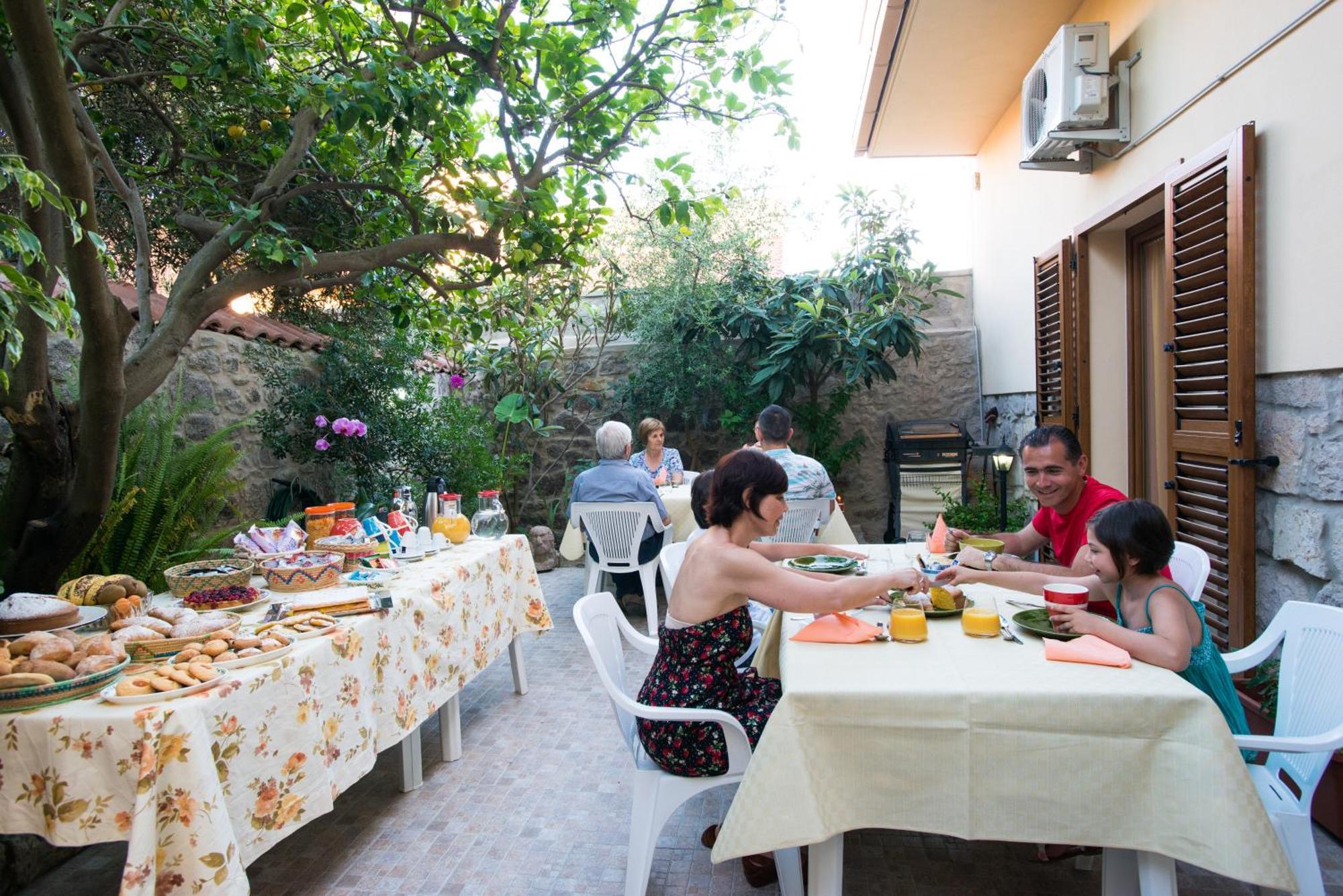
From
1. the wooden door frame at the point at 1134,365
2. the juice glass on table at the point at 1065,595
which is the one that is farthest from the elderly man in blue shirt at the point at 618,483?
the juice glass on table at the point at 1065,595

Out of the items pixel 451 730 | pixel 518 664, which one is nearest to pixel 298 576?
pixel 451 730

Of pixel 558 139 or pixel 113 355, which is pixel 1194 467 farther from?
pixel 113 355

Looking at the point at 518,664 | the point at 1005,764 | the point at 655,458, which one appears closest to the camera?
the point at 1005,764

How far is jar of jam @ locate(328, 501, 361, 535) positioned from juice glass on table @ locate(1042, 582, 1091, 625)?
7.97 ft

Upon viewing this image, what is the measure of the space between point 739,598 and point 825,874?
67 cm

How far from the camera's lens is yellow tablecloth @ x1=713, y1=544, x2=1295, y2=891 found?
4.68 ft

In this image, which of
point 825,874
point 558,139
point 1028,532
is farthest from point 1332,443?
point 558,139

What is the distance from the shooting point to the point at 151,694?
156 cm

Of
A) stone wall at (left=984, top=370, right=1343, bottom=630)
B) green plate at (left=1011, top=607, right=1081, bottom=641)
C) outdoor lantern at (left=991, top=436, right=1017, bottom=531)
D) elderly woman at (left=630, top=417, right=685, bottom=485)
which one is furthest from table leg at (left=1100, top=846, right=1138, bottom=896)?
elderly woman at (left=630, top=417, right=685, bottom=485)

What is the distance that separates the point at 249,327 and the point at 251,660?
13.1 feet

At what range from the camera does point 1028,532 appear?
2.83 meters

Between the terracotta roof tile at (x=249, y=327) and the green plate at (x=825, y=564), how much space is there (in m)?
3.53

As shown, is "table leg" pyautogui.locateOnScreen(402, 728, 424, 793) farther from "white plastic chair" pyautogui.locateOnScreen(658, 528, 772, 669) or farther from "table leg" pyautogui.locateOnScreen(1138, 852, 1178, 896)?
"table leg" pyautogui.locateOnScreen(1138, 852, 1178, 896)

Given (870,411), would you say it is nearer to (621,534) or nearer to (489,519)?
(621,534)
